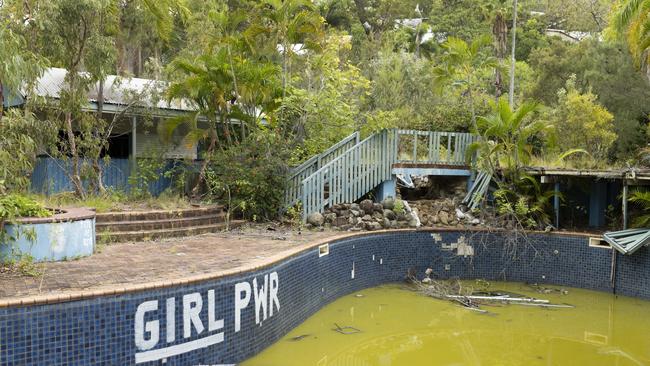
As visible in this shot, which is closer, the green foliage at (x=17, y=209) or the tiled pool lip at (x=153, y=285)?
the tiled pool lip at (x=153, y=285)

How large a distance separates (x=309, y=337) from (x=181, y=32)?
20.7 metres

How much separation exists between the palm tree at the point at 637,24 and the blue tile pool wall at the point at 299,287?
420 centimetres

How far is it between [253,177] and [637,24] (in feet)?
27.8

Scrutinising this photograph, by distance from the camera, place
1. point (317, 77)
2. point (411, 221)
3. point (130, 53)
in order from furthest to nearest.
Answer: point (130, 53) → point (317, 77) → point (411, 221)

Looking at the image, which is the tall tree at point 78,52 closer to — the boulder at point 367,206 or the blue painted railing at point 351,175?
the blue painted railing at point 351,175

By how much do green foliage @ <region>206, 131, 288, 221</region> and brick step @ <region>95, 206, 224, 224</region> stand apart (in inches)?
21.8

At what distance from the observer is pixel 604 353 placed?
7.71 m

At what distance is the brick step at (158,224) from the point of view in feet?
30.4

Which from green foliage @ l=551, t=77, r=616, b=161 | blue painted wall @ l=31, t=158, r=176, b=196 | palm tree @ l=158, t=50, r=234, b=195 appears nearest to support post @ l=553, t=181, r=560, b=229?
green foliage @ l=551, t=77, r=616, b=161

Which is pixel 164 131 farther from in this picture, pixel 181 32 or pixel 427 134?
pixel 181 32

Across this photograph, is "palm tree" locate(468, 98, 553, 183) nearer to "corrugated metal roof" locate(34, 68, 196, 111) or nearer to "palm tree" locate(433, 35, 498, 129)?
"palm tree" locate(433, 35, 498, 129)

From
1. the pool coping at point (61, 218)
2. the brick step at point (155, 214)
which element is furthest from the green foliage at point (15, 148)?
the brick step at point (155, 214)

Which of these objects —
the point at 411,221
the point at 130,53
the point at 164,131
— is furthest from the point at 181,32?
the point at 411,221

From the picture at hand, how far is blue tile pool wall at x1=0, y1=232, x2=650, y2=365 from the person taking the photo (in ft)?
16.1
